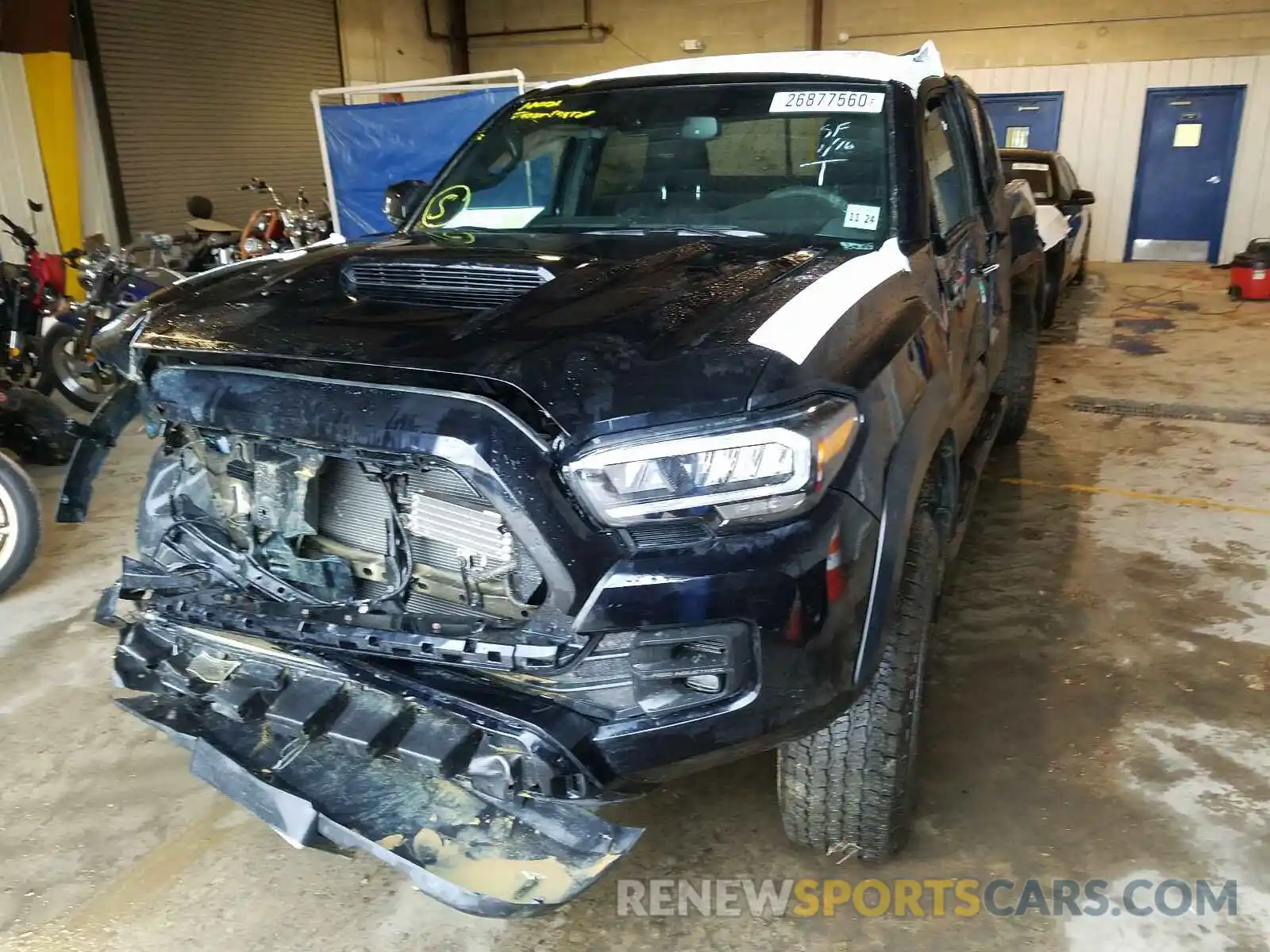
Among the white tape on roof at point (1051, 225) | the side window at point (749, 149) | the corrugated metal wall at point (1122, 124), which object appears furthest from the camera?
the corrugated metal wall at point (1122, 124)

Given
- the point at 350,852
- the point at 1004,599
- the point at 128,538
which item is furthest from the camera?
the point at 128,538

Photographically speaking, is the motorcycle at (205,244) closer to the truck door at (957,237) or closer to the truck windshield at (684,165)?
the truck windshield at (684,165)

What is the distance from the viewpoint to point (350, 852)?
71.8 inches

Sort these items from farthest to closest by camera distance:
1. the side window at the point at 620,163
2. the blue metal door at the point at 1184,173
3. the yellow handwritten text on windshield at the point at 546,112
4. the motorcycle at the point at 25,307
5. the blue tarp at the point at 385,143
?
the blue metal door at the point at 1184,173 → the blue tarp at the point at 385,143 → the motorcycle at the point at 25,307 → the yellow handwritten text on windshield at the point at 546,112 → the side window at the point at 620,163

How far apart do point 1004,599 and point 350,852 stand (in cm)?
237

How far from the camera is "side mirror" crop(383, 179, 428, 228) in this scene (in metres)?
2.95

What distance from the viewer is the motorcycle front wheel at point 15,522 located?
133 inches

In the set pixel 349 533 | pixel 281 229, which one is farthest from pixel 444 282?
pixel 281 229

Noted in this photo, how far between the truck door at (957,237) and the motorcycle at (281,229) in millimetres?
5547

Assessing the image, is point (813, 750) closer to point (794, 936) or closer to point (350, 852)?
point (794, 936)

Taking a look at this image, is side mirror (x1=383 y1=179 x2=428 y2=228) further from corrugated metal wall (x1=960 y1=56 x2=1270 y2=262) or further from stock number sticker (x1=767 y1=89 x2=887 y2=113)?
corrugated metal wall (x1=960 y1=56 x2=1270 y2=262)

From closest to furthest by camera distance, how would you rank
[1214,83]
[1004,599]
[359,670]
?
1. [359,670]
2. [1004,599]
3. [1214,83]

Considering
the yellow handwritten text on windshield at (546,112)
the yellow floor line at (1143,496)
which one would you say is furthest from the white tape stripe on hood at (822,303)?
the yellow floor line at (1143,496)

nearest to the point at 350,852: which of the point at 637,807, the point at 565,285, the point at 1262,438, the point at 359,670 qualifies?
the point at 359,670
